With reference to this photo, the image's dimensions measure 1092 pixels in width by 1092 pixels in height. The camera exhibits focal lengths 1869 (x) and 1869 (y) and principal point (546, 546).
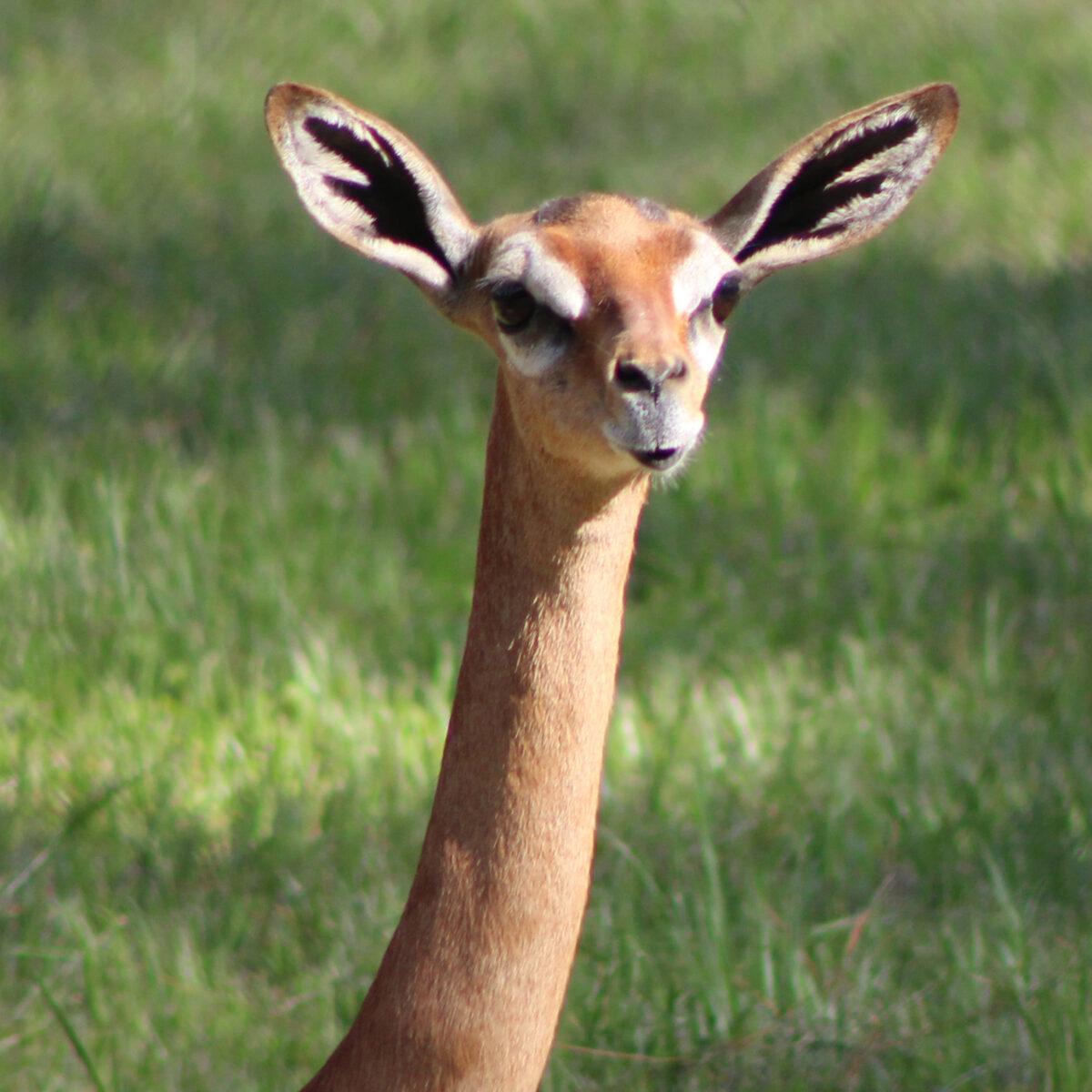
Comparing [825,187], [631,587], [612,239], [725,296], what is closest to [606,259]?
[612,239]

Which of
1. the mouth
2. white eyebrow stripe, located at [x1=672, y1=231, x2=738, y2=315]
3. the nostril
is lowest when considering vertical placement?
the mouth

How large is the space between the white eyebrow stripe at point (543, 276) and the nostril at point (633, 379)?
14cm

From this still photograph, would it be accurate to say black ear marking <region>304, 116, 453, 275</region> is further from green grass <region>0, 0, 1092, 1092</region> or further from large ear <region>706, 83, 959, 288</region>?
green grass <region>0, 0, 1092, 1092</region>

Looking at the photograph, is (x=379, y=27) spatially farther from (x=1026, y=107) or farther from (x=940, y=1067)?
(x=940, y=1067)

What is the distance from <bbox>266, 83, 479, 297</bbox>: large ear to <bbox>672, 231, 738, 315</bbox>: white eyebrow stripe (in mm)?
348

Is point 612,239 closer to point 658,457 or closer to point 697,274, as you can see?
point 697,274

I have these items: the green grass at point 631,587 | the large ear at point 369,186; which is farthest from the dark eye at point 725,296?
the green grass at point 631,587

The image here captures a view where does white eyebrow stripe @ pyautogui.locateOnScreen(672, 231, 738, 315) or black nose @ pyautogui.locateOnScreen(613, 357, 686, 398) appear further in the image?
white eyebrow stripe @ pyautogui.locateOnScreen(672, 231, 738, 315)

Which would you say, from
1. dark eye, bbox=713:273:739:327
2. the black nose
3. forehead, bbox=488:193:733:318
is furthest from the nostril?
dark eye, bbox=713:273:739:327

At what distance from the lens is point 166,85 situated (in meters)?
7.54

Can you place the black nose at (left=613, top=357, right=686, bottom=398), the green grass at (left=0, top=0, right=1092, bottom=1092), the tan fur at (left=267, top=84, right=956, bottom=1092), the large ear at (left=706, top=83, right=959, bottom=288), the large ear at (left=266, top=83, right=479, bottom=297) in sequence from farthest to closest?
the green grass at (left=0, top=0, right=1092, bottom=1092), the large ear at (left=706, top=83, right=959, bottom=288), the large ear at (left=266, top=83, right=479, bottom=297), the tan fur at (left=267, top=84, right=956, bottom=1092), the black nose at (left=613, top=357, right=686, bottom=398)

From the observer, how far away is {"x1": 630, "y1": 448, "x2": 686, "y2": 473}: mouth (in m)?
2.34

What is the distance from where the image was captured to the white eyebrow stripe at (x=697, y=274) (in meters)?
2.48

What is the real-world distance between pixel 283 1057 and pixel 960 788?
1548 mm
